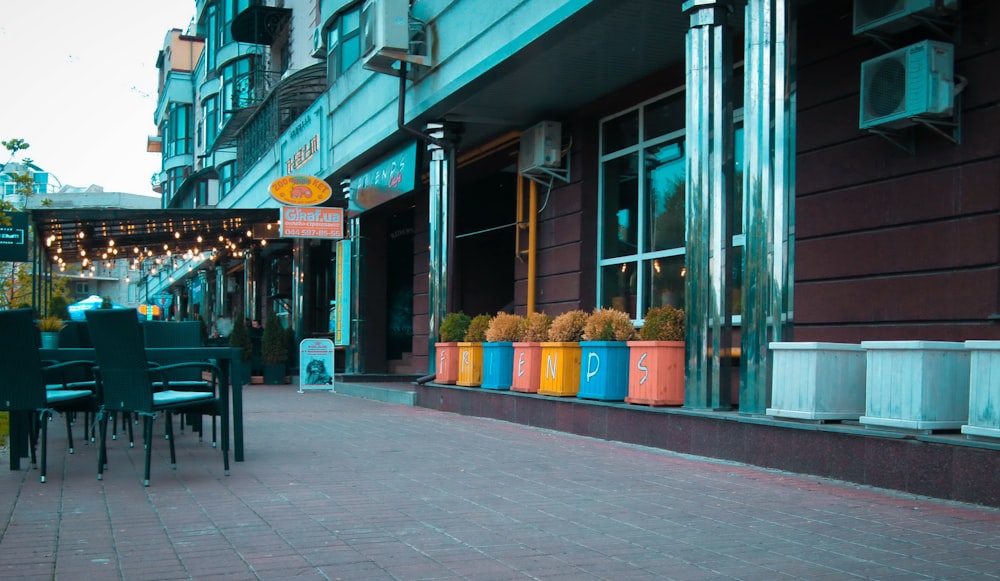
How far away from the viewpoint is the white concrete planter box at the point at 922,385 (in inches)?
237

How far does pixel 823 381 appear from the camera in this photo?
22.3 ft

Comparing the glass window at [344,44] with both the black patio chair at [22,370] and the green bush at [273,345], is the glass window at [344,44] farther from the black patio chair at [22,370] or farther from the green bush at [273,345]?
the black patio chair at [22,370]

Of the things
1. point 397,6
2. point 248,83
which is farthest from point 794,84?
point 248,83

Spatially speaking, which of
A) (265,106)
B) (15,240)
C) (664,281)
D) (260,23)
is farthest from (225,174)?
(664,281)

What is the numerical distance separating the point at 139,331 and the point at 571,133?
26.3 ft

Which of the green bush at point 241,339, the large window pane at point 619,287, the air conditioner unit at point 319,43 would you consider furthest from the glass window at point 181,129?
the large window pane at point 619,287

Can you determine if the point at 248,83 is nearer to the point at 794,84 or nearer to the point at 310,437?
the point at 310,437

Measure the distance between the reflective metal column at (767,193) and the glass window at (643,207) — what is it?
2774 mm

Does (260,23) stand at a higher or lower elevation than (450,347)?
higher

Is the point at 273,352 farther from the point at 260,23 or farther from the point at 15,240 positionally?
the point at 260,23

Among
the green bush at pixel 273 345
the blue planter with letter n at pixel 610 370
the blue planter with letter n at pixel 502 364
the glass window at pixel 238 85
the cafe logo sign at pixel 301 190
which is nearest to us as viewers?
the blue planter with letter n at pixel 610 370

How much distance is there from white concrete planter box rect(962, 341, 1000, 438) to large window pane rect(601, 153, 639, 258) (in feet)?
21.6

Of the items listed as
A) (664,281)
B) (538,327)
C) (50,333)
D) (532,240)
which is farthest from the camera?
(532,240)

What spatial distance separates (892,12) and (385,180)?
1011 centimetres
